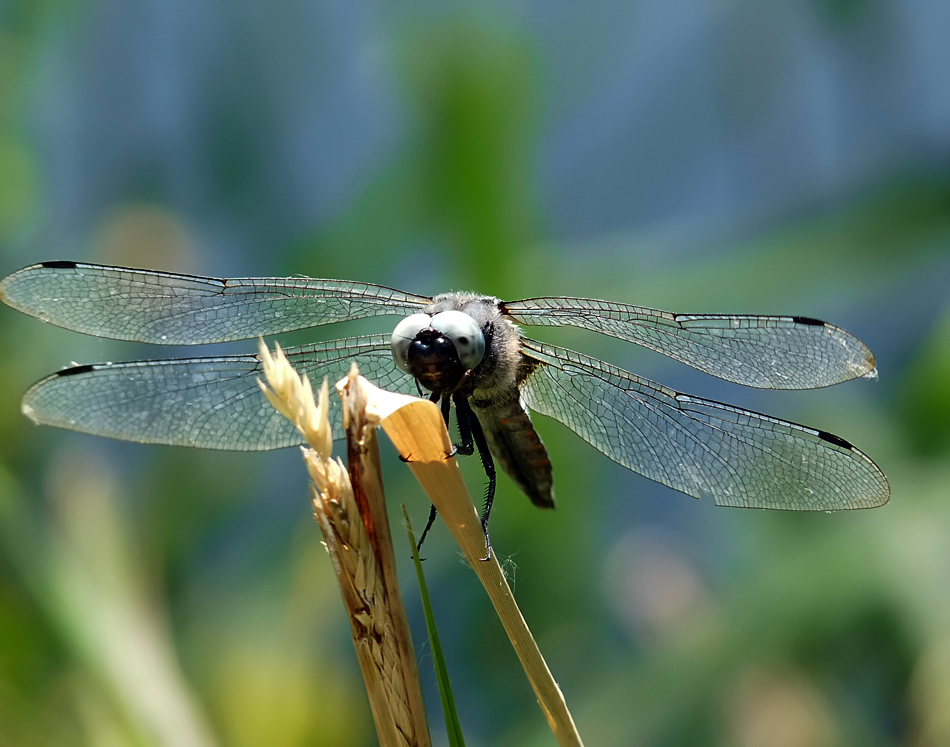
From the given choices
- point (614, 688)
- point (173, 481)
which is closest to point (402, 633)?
point (614, 688)

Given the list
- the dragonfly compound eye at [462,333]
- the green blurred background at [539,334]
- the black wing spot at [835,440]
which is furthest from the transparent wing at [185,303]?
the black wing spot at [835,440]

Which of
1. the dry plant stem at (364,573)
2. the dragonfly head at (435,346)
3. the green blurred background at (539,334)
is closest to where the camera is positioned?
the dry plant stem at (364,573)

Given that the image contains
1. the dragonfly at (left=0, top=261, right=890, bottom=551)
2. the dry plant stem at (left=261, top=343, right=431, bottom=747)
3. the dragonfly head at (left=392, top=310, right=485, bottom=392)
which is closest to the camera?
the dry plant stem at (left=261, top=343, right=431, bottom=747)

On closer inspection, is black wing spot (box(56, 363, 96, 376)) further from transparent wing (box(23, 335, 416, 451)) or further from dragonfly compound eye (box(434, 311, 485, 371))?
dragonfly compound eye (box(434, 311, 485, 371))

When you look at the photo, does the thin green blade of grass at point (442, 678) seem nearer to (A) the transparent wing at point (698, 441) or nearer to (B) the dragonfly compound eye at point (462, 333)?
(B) the dragonfly compound eye at point (462, 333)

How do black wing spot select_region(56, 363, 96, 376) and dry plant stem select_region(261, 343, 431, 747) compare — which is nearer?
dry plant stem select_region(261, 343, 431, 747)

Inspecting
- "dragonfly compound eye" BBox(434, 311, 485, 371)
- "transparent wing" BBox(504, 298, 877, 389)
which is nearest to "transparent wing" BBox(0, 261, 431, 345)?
"dragonfly compound eye" BBox(434, 311, 485, 371)

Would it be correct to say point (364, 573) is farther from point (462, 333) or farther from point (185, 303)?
point (185, 303)

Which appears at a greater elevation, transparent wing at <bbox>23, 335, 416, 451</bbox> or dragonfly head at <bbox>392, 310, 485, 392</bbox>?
transparent wing at <bbox>23, 335, 416, 451</bbox>
